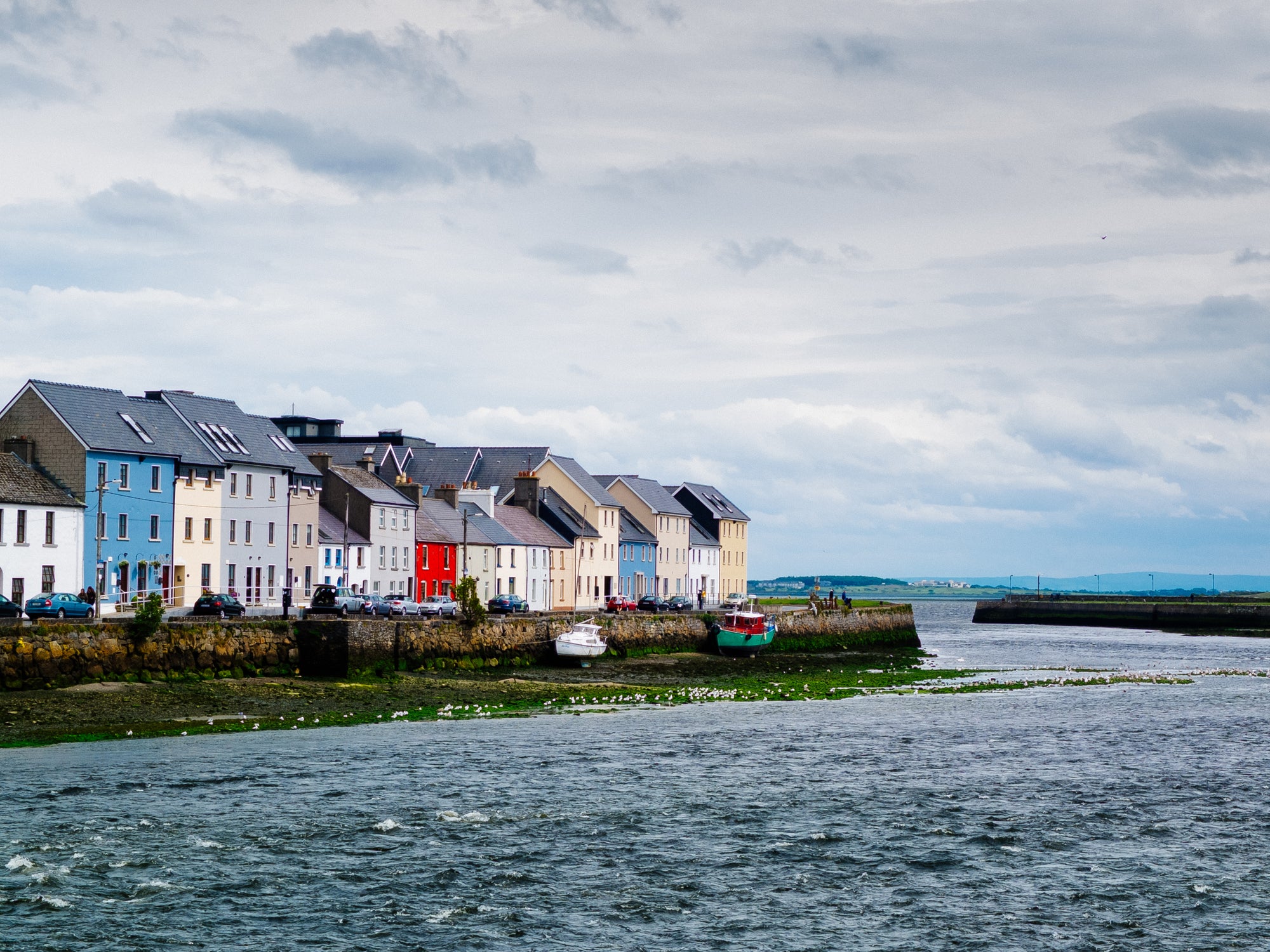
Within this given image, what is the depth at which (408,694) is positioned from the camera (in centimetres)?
5359

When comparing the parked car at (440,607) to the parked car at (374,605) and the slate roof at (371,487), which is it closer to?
the parked car at (374,605)

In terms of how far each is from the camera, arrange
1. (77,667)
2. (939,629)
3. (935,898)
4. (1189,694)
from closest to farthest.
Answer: (935,898), (77,667), (1189,694), (939,629)

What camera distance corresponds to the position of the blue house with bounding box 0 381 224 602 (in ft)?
250

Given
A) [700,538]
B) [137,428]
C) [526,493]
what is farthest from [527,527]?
[700,538]

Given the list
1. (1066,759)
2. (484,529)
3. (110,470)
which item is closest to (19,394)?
(110,470)

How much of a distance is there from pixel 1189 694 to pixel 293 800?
47.1 m

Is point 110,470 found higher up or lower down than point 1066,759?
higher up

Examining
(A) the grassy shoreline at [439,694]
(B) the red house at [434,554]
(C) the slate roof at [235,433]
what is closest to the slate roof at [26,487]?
(C) the slate roof at [235,433]

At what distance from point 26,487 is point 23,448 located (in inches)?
200

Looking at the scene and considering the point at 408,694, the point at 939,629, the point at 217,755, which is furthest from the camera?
the point at 939,629

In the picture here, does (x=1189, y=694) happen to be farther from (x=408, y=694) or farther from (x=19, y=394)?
(x=19, y=394)

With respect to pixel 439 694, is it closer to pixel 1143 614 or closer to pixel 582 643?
pixel 582 643

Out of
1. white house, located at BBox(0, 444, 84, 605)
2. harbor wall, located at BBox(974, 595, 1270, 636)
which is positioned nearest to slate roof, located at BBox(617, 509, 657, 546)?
harbor wall, located at BBox(974, 595, 1270, 636)

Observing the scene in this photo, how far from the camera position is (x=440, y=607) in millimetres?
87438
